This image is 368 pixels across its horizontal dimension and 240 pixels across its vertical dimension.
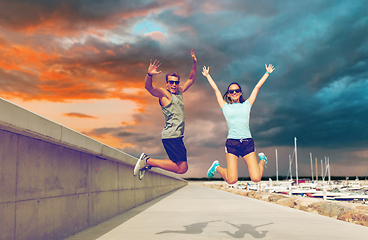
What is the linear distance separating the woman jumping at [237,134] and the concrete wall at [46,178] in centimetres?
367

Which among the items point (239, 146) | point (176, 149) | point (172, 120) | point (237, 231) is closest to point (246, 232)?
point (237, 231)

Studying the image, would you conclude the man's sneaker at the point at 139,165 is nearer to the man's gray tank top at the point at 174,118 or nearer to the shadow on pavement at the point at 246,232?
the man's gray tank top at the point at 174,118

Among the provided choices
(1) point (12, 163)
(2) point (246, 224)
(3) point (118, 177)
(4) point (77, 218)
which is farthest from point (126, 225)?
(1) point (12, 163)

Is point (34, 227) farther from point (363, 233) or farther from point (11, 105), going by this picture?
point (363, 233)

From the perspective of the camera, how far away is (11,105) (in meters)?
5.68

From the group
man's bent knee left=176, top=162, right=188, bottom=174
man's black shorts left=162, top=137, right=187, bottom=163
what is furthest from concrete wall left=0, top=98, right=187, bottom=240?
man's bent knee left=176, top=162, right=188, bottom=174

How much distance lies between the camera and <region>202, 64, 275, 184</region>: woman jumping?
476cm

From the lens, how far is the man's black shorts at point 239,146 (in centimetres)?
473

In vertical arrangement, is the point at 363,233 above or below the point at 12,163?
below

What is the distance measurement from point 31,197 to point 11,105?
8.01 ft

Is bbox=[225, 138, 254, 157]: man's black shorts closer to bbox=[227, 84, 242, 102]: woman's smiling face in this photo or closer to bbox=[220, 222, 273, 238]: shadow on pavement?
bbox=[227, 84, 242, 102]: woman's smiling face

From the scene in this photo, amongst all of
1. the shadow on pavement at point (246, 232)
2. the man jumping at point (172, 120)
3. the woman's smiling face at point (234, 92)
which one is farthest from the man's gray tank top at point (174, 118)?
the shadow on pavement at point (246, 232)

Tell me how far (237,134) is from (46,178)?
201 inches

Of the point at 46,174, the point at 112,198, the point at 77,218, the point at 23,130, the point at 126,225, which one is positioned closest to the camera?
the point at 23,130
